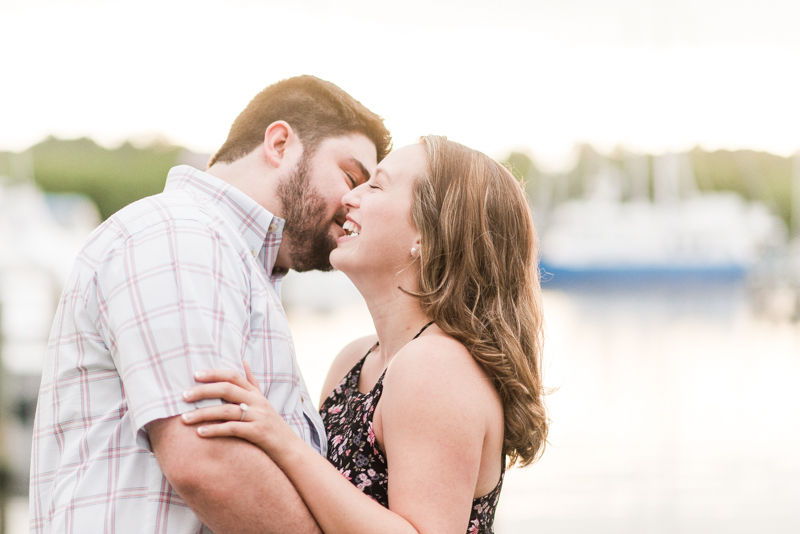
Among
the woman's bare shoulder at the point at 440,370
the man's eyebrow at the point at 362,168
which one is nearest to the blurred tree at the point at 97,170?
the man's eyebrow at the point at 362,168

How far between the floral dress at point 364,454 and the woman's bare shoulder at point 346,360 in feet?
1.07

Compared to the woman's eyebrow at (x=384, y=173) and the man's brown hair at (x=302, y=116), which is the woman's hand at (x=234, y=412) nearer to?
the woman's eyebrow at (x=384, y=173)

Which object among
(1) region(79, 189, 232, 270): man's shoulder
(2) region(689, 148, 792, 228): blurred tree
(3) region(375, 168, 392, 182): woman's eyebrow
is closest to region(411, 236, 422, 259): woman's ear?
(3) region(375, 168, 392, 182): woman's eyebrow

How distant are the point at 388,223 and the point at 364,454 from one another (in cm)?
60

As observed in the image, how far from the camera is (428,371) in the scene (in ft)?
5.39

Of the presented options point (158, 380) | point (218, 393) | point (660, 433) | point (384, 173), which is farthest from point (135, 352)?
point (660, 433)

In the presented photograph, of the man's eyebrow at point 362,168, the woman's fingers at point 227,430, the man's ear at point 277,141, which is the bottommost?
the woman's fingers at point 227,430

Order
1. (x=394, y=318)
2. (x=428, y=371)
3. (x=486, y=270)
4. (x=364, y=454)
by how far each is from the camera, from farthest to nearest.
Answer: (x=394, y=318) < (x=486, y=270) < (x=364, y=454) < (x=428, y=371)

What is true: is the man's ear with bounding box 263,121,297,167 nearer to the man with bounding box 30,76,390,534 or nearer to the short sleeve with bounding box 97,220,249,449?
the man with bounding box 30,76,390,534

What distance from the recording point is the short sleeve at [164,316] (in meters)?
1.40

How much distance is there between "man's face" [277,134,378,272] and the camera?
2.24 m

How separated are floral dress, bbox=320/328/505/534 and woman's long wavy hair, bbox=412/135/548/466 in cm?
16

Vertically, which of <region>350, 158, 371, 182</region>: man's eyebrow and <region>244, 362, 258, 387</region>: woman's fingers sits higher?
<region>350, 158, 371, 182</region>: man's eyebrow

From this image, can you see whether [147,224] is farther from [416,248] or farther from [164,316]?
[416,248]
